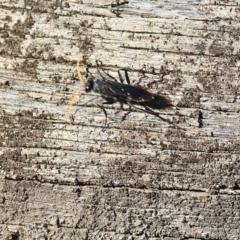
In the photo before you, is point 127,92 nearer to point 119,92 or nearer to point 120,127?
point 119,92

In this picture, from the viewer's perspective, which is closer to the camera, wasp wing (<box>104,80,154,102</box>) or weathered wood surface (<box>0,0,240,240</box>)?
weathered wood surface (<box>0,0,240,240</box>)

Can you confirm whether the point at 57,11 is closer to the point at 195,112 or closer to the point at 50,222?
the point at 195,112

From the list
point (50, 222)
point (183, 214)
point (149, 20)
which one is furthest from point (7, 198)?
point (149, 20)

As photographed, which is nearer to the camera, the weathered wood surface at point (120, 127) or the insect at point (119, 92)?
the weathered wood surface at point (120, 127)

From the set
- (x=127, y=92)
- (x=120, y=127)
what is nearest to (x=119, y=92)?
(x=127, y=92)
